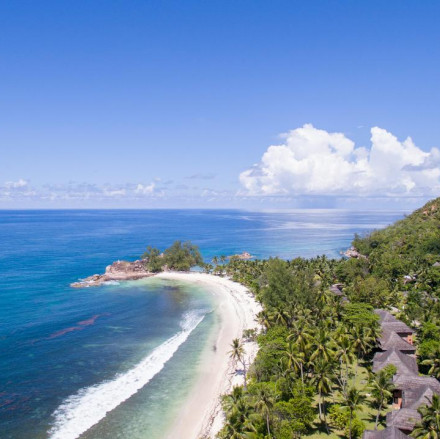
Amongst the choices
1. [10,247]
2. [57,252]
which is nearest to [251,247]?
[57,252]

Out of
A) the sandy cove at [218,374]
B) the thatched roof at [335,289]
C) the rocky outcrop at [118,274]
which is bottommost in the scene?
the sandy cove at [218,374]

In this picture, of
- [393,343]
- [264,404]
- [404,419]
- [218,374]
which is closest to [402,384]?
[404,419]

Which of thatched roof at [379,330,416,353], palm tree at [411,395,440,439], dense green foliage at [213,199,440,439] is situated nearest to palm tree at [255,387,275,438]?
dense green foliage at [213,199,440,439]

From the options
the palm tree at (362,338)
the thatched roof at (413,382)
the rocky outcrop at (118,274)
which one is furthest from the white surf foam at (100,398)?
the rocky outcrop at (118,274)

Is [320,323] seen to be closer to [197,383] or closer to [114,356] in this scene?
[197,383]

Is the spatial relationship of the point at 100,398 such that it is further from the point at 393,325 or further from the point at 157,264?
the point at 157,264

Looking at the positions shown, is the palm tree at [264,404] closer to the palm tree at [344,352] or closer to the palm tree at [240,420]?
the palm tree at [240,420]

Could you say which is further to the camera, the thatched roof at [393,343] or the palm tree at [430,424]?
the thatched roof at [393,343]

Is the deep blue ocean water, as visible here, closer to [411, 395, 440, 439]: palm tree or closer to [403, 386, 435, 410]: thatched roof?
[411, 395, 440, 439]: palm tree
